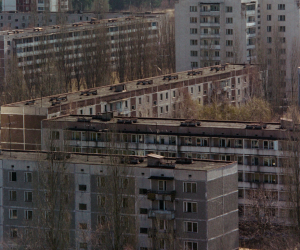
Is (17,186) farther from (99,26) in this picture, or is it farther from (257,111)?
(99,26)

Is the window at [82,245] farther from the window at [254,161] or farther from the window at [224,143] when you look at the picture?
the window at [254,161]

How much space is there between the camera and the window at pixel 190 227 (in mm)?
29766

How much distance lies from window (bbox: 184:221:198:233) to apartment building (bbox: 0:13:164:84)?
119 ft

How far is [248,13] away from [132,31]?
11636 mm

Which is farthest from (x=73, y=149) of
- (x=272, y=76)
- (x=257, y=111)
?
(x=272, y=76)

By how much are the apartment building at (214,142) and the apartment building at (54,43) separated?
88.5 ft

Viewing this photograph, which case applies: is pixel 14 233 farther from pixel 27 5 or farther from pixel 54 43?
pixel 27 5

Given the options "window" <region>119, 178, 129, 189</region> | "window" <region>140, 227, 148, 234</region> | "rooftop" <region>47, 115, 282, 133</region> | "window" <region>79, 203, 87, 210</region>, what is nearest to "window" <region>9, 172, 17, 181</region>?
"window" <region>79, 203, 87, 210</region>

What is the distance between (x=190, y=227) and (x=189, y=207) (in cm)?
62

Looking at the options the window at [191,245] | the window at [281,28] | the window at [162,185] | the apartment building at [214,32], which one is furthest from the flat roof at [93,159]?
the window at [281,28]

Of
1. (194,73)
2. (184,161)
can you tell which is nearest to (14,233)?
(184,161)

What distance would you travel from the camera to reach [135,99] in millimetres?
47344

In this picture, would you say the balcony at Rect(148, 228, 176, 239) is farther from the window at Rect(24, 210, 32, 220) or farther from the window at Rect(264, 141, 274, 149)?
the window at Rect(264, 141, 274, 149)

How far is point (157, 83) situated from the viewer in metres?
50.1
